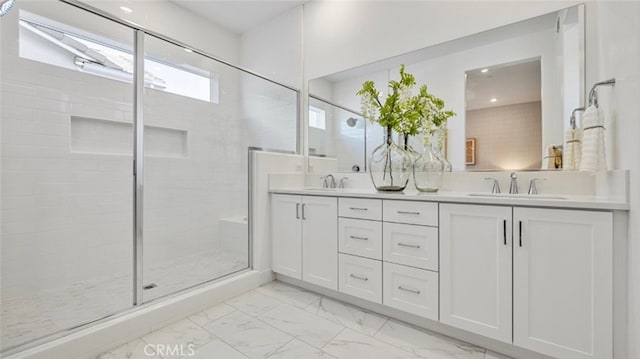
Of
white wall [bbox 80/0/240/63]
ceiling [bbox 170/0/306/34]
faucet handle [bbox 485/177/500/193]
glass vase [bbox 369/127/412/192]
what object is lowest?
faucet handle [bbox 485/177/500/193]

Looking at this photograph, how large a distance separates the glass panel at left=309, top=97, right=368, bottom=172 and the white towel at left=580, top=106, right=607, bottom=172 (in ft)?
4.80

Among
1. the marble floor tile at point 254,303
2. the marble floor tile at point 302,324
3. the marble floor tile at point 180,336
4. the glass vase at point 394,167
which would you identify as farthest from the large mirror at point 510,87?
the marble floor tile at point 180,336

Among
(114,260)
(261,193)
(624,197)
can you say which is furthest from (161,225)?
(624,197)

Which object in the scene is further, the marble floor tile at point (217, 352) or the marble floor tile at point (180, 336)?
the marble floor tile at point (180, 336)

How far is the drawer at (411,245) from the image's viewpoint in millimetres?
1527

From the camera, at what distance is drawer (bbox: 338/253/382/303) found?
1735 mm

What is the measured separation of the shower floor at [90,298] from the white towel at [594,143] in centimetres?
233

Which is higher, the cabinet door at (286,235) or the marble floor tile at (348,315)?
→ the cabinet door at (286,235)

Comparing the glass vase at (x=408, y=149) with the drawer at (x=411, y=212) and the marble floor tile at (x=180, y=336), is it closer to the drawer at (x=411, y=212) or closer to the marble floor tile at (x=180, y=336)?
the drawer at (x=411, y=212)

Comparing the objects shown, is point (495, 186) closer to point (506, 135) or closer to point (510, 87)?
point (506, 135)

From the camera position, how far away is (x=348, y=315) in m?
1.81

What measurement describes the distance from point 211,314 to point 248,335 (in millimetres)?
404

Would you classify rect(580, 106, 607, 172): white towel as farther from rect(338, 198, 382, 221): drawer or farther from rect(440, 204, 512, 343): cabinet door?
rect(338, 198, 382, 221): drawer

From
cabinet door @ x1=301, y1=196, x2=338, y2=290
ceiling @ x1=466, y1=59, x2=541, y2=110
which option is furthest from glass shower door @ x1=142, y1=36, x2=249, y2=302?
ceiling @ x1=466, y1=59, x2=541, y2=110
